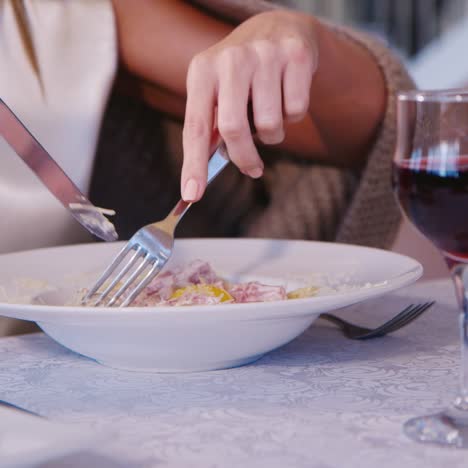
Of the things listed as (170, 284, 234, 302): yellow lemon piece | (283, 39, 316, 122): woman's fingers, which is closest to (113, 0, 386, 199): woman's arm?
(283, 39, 316, 122): woman's fingers

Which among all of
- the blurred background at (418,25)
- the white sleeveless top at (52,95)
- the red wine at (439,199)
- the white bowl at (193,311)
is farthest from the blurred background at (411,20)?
the red wine at (439,199)

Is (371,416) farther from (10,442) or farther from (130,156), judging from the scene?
(130,156)

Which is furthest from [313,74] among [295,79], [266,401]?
[266,401]

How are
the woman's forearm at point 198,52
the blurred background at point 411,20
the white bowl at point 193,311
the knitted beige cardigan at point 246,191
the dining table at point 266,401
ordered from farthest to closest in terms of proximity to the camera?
1. the blurred background at point 411,20
2. the knitted beige cardigan at point 246,191
3. the woman's forearm at point 198,52
4. the white bowl at point 193,311
5. the dining table at point 266,401

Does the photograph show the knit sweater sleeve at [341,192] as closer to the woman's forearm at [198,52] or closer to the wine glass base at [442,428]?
the woman's forearm at [198,52]

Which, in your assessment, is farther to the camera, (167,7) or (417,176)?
(167,7)

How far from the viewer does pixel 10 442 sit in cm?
47

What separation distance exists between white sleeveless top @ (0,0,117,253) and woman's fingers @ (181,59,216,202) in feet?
1.92

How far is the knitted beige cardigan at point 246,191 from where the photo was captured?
1.59m

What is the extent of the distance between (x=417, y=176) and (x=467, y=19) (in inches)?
204

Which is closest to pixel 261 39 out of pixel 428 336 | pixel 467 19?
pixel 428 336

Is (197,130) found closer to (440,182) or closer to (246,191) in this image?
(440,182)

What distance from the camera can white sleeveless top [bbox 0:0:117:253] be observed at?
138 centimetres

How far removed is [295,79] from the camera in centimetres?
91
